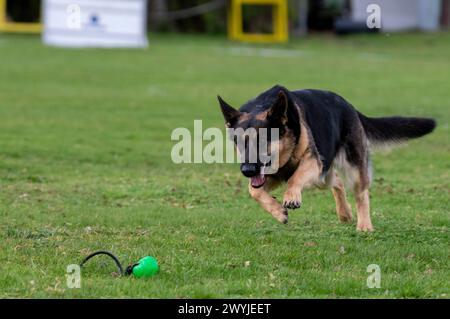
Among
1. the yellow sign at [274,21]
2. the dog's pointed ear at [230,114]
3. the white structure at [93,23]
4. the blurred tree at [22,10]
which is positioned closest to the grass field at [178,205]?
the dog's pointed ear at [230,114]

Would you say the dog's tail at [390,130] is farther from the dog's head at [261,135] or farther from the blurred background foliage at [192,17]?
the blurred background foliage at [192,17]

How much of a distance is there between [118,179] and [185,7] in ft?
109

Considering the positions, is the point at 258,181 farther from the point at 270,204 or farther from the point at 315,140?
the point at 315,140

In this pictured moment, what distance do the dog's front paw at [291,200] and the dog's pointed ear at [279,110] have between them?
0.63 metres

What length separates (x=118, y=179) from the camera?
39.9 ft

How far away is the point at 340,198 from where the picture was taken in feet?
31.1

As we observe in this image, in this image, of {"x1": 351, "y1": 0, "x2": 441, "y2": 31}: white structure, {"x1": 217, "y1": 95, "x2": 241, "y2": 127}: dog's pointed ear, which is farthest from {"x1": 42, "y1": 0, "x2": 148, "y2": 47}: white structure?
{"x1": 217, "y1": 95, "x2": 241, "y2": 127}: dog's pointed ear

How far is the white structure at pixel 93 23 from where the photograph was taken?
111 ft

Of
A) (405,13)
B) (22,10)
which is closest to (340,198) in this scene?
(22,10)

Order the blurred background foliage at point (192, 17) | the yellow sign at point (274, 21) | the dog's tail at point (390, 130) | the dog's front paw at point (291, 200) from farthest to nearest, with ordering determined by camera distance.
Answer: the blurred background foliage at point (192, 17) < the yellow sign at point (274, 21) < the dog's tail at point (390, 130) < the dog's front paw at point (291, 200)

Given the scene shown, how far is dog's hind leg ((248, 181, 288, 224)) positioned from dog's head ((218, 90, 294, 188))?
0.11 meters

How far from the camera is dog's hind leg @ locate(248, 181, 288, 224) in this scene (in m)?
8.15

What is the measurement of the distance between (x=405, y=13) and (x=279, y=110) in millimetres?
41236

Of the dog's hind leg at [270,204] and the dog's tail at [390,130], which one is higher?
the dog's tail at [390,130]
